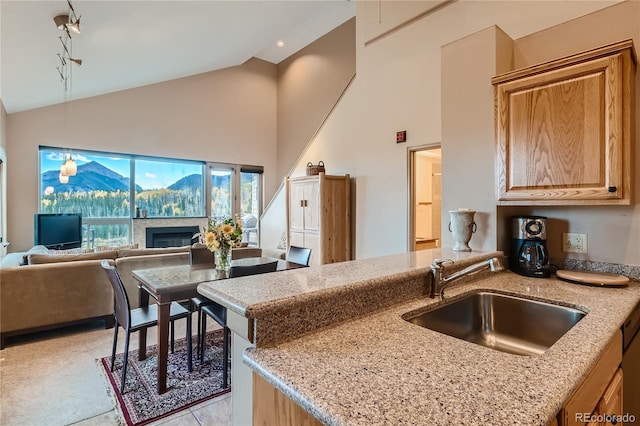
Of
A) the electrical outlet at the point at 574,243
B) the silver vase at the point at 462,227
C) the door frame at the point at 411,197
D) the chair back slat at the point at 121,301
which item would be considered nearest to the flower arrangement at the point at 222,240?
the chair back slat at the point at 121,301

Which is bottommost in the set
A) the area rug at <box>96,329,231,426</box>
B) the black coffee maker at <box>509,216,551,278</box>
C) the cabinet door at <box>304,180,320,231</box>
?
the area rug at <box>96,329,231,426</box>

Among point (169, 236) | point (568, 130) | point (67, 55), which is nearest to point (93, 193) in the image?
point (169, 236)

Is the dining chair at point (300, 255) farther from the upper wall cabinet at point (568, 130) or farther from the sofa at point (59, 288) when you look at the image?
the upper wall cabinet at point (568, 130)

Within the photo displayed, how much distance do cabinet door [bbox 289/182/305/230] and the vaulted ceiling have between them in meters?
2.46

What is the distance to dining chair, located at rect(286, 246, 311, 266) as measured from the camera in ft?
11.5

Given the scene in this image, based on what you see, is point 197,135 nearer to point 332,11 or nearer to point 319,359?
point 332,11

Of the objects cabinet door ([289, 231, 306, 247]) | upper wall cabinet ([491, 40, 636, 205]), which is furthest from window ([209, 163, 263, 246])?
upper wall cabinet ([491, 40, 636, 205])

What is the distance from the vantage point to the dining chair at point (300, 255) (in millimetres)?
3508

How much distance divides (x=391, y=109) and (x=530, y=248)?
2865 millimetres

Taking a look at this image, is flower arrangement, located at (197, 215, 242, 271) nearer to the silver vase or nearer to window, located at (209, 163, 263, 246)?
the silver vase

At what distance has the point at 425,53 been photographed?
3.84 metres

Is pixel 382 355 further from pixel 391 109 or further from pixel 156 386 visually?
pixel 391 109

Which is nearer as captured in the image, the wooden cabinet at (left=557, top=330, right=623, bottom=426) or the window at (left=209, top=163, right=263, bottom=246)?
the wooden cabinet at (left=557, top=330, right=623, bottom=426)

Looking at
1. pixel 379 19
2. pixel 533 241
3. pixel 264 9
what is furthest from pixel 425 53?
pixel 533 241
